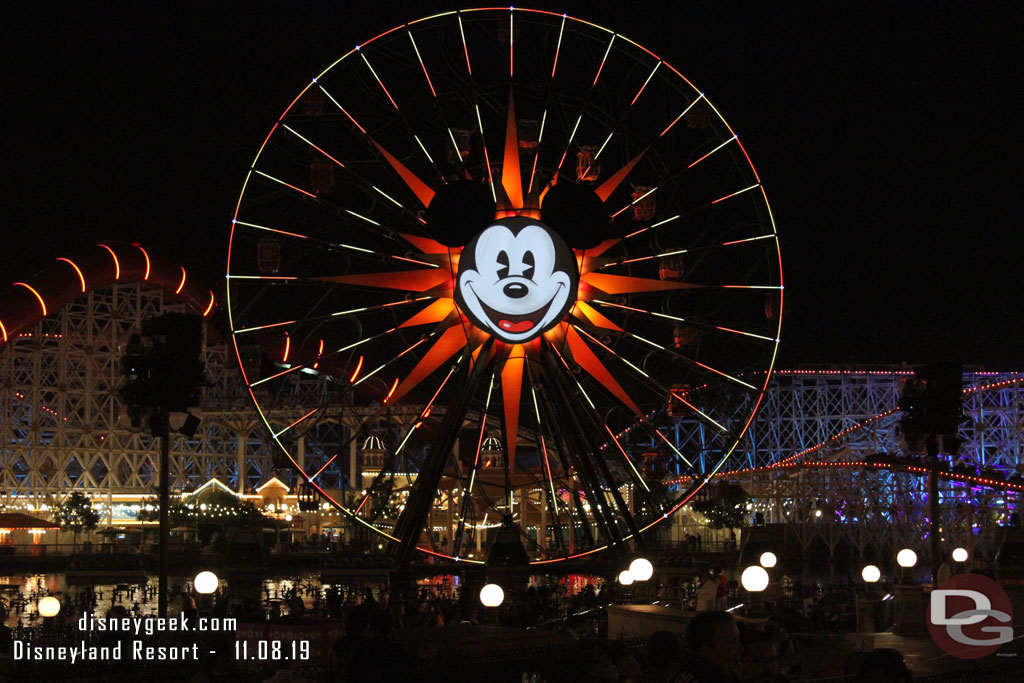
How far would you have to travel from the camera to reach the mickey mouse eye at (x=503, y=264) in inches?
885

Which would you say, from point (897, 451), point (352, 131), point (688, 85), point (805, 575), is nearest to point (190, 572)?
point (805, 575)

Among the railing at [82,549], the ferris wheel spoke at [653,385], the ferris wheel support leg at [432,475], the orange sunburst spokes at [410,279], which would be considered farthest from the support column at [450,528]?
the railing at [82,549]

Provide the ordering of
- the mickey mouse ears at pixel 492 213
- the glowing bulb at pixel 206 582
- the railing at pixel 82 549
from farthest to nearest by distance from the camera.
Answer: the railing at pixel 82 549
the mickey mouse ears at pixel 492 213
the glowing bulb at pixel 206 582

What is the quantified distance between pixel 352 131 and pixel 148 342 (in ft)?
34.6

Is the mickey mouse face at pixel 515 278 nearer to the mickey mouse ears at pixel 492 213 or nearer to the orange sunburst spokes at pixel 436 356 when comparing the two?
the mickey mouse ears at pixel 492 213

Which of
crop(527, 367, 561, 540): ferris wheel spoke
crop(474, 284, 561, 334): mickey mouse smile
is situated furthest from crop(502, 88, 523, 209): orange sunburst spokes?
crop(527, 367, 561, 540): ferris wheel spoke

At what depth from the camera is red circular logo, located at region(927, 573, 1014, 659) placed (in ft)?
39.7

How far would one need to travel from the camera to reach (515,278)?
22.6m

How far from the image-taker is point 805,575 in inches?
1836

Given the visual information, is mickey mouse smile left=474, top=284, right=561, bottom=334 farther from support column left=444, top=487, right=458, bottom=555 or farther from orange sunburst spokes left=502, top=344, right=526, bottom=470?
support column left=444, top=487, right=458, bottom=555

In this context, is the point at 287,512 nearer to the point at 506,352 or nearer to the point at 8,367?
the point at 8,367

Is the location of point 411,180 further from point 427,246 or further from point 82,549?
point 82,549

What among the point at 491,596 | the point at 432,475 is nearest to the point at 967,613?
the point at 491,596

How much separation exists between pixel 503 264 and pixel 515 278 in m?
0.34
